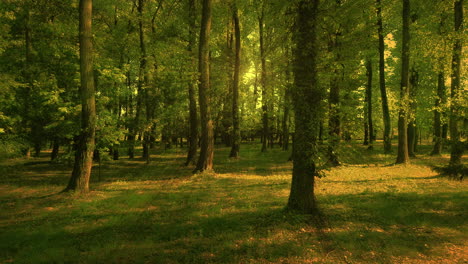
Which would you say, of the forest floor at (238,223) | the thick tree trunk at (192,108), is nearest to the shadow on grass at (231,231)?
the forest floor at (238,223)

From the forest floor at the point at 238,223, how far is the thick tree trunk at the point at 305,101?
930mm

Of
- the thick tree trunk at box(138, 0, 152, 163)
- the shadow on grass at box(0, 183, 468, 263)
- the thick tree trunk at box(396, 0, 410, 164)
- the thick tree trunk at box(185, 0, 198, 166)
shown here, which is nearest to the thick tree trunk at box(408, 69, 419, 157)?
the thick tree trunk at box(396, 0, 410, 164)

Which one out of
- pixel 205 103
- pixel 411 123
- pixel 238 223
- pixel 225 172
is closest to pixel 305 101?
pixel 238 223

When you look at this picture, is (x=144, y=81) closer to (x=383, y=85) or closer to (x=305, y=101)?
(x=305, y=101)

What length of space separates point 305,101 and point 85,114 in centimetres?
949

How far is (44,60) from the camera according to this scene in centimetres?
1695

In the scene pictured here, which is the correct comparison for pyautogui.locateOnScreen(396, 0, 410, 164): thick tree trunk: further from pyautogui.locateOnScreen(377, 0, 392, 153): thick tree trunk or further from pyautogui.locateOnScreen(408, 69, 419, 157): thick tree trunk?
pyautogui.locateOnScreen(408, 69, 419, 157): thick tree trunk

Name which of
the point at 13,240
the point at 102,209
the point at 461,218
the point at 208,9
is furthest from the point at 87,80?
the point at 461,218

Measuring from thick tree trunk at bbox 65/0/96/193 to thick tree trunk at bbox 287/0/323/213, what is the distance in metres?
8.91

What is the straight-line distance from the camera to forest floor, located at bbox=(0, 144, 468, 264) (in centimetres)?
593

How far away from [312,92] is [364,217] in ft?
14.3

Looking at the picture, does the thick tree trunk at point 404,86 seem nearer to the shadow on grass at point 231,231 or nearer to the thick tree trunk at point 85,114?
the shadow on grass at point 231,231

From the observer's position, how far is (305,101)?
7398 mm

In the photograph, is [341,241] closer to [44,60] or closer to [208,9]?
[208,9]
